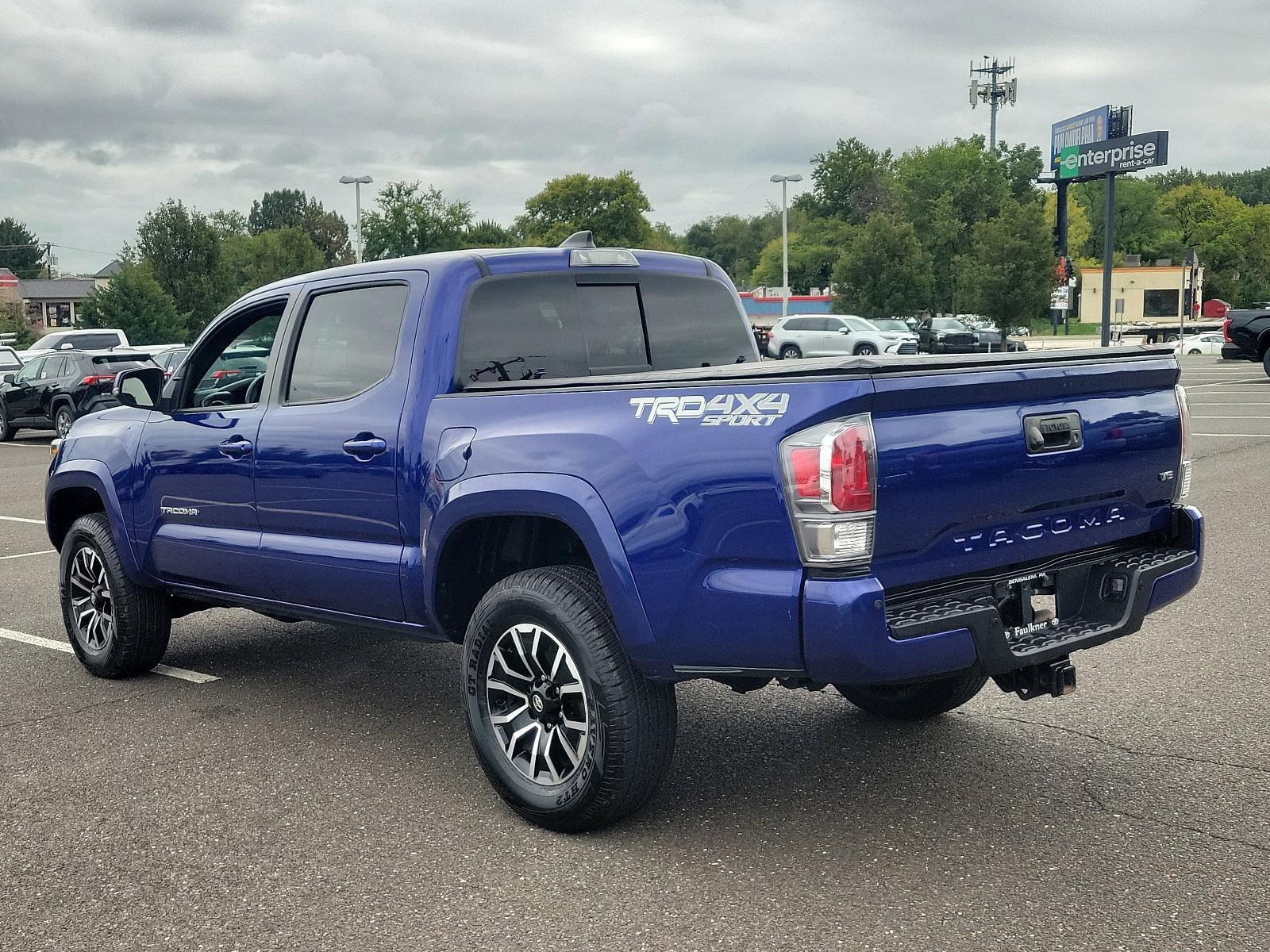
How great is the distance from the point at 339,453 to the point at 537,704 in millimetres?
1321

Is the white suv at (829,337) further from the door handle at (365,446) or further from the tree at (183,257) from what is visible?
the door handle at (365,446)

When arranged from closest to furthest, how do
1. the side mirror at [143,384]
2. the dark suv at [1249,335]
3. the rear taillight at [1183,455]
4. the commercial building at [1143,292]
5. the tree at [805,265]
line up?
the rear taillight at [1183,455] → the side mirror at [143,384] → the dark suv at [1249,335] → the commercial building at [1143,292] → the tree at [805,265]

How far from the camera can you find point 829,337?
45.8m

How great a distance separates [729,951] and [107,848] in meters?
2.07

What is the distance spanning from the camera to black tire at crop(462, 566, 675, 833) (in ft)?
12.8

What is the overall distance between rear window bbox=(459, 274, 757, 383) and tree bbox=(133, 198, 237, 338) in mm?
56339

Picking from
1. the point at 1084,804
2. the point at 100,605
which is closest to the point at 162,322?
the point at 100,605

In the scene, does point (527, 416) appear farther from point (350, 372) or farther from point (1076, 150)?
point (1076, 150)

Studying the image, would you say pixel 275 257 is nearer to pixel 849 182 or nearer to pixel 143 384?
pixel 849 182

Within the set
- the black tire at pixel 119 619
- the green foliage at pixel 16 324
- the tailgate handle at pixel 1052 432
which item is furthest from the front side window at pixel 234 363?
the green foliage at pixel 16 324

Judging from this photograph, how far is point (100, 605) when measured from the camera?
6273 millimetres

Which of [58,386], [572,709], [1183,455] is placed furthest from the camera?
[58,386]

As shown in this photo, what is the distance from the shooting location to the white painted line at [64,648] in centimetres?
628

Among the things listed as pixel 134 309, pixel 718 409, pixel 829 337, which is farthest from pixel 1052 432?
pixel 134 309
